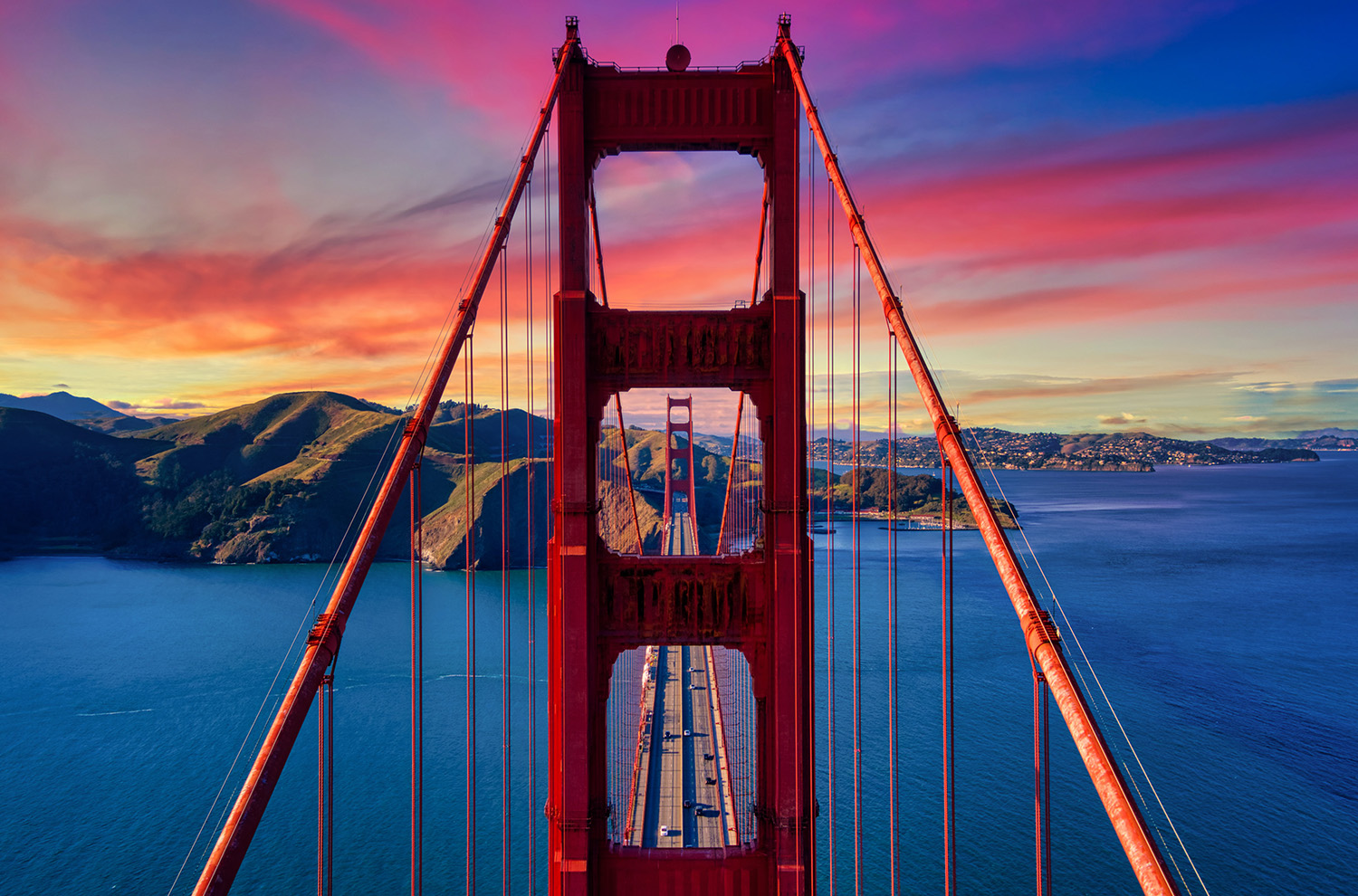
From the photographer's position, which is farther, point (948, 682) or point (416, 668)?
point (416, 668)

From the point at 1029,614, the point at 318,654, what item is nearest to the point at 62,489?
the point at 318,654

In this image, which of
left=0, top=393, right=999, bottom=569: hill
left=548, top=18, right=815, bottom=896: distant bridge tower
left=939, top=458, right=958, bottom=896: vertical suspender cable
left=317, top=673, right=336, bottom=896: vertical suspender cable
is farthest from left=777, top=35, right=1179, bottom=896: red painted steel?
left=0, top=393, right=999, bottom=569: hill

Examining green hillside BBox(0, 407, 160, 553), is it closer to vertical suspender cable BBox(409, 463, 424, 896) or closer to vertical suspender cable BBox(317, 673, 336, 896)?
vertical suspender cable BBox(409, 463, 424, 896)

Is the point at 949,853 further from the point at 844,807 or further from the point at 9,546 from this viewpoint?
the point at 9,546

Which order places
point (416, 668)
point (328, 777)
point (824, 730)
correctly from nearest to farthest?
point (328, 777)
point (416, 668)
point (824, 730)

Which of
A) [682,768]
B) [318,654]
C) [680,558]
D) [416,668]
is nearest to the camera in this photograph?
[318,654]

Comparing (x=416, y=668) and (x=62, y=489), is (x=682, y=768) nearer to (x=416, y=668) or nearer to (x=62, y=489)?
(x=416, y=668)
